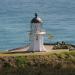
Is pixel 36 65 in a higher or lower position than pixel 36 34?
lower

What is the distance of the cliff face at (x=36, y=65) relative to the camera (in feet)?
116

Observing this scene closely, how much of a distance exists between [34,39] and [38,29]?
725 mm

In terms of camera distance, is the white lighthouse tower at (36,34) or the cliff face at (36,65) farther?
the white lighthouse tower at (36,34)

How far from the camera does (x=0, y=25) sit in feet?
256

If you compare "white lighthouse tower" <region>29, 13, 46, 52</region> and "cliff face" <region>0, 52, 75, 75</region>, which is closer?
"cliff face" <region>0, 52, 75, 75</region>

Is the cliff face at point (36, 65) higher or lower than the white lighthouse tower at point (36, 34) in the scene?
lower

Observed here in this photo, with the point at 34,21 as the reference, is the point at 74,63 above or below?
below

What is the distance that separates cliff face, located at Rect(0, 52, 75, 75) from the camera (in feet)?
116

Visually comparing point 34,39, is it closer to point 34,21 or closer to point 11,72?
point 34,21

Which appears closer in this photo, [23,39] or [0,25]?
[23,39]

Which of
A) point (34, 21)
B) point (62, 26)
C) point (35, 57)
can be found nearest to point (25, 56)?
point (35, 57)

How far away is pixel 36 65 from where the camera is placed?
117ft

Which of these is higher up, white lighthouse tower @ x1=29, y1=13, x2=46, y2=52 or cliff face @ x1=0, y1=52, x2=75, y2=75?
white lighthouse tower @ x1=29, y1=13, x2=46, y2=52

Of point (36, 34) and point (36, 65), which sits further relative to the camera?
point (36, 34)
